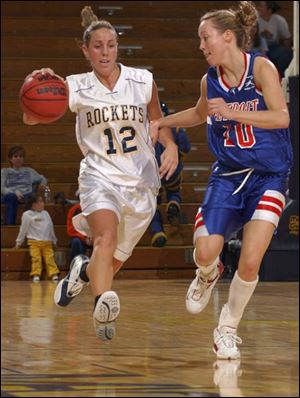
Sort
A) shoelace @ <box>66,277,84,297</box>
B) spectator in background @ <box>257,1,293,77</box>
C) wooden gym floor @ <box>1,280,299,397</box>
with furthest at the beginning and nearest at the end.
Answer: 1. spectator in background @ <box>257,1,293,77</box>
2. shoelace @ <box>66,277,84,297</box>
3. wooden gym floor @ <box>1,280,299,397</box>

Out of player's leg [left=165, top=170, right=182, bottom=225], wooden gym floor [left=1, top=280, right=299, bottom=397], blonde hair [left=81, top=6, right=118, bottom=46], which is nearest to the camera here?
wooden gym floor [left=1, top=280, right=299, bottom=397]

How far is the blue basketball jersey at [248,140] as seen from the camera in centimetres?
562

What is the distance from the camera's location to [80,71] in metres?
16.1

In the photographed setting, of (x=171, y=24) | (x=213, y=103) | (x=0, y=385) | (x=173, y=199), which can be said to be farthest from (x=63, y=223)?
(x=0, y=385)

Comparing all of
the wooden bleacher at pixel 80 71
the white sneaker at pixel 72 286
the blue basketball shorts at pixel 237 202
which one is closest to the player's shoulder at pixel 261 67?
the blue basketball shorts at pixel 237 202

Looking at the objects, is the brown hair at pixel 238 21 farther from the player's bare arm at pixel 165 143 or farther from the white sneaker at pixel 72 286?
the white sneaker at pixel 72 286

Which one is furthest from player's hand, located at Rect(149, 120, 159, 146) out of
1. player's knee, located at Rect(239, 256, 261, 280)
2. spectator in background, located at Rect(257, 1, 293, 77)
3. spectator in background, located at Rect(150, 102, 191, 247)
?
spectator in background, located at Rect(257, 1, 293, 77)

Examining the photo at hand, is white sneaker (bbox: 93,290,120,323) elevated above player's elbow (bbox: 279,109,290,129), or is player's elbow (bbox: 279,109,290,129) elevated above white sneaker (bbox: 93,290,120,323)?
player's elbow (bbox: 279,109,290,129)

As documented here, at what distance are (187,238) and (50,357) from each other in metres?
8.54

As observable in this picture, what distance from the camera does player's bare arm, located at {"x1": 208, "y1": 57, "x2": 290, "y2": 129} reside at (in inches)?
211

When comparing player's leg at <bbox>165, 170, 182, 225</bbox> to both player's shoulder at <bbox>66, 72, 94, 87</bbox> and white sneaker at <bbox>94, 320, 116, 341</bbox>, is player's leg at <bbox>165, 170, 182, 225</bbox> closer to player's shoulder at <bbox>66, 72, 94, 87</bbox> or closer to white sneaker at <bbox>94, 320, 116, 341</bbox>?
player's shoulder at <bbox>66, 72, 94, 87</bbox>

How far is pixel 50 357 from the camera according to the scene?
17.2 feet

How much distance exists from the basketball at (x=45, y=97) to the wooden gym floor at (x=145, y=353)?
3.92 feet

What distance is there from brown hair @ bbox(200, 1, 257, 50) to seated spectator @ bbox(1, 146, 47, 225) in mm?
7807
